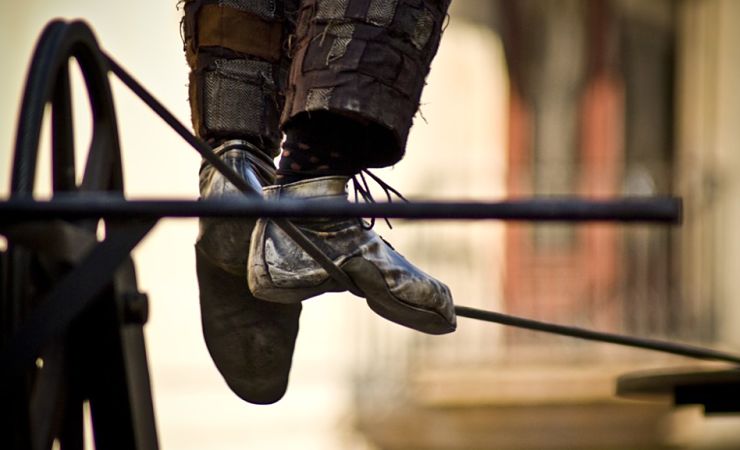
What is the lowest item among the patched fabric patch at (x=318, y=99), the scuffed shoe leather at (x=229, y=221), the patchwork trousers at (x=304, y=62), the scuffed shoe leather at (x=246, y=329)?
the scuffed shoe leather at (x=246, y=329)

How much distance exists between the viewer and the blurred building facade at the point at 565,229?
721 centimetres

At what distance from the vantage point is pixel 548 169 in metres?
7.51

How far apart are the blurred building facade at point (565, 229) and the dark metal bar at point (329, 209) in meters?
5.79

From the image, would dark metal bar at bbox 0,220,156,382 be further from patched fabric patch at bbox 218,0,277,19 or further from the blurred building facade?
the blurred building facade

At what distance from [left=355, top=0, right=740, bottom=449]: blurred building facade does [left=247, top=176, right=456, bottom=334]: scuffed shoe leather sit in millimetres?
5314

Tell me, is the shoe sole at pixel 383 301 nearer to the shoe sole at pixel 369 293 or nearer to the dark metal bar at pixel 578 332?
the shoe sole at pixel 369 293

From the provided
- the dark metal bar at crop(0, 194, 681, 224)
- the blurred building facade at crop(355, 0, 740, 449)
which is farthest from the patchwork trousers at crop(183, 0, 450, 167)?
the blurred building facade at crop(355, 0, 740, 449)

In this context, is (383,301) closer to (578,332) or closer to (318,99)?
(318,99)

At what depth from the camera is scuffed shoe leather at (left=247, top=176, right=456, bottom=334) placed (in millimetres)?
1630

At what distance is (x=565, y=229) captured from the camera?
7445 mm

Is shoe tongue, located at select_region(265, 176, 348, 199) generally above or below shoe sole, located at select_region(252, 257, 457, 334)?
above

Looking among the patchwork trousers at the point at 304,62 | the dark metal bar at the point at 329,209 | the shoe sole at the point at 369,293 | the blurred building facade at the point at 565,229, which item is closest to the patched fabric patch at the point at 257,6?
the patchwork trousers at the point at 304,62

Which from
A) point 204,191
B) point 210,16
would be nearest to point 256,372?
point 204,191

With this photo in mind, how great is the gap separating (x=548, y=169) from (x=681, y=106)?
0.64m
